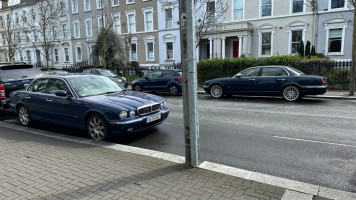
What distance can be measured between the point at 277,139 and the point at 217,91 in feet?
24.1

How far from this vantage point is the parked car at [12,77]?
9125 millimetres

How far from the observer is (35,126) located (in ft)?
26.8

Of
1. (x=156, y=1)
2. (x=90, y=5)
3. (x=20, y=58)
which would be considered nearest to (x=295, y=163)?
(x=156, y=1)

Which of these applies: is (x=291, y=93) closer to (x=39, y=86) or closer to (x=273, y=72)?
(x=273, y=72)

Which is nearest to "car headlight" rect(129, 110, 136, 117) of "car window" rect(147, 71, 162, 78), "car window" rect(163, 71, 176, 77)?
→ "car window" rect(163, 71, 176, 77)

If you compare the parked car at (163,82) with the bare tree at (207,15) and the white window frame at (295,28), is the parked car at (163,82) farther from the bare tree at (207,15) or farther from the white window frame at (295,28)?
the white window frame at (295,28)

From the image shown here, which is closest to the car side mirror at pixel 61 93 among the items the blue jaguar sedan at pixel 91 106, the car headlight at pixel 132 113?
the blue jaguar sedan at pixel 91 106

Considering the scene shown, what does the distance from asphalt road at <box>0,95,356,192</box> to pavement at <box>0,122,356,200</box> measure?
61 centimetres

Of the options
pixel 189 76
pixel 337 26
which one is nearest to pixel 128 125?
pixel 189 76

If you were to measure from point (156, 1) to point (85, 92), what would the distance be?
83.9ft

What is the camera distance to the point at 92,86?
Result: 7.18 m

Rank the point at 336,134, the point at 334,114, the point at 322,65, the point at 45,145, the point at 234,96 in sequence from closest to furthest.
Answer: the point at 45,145, the point at 336,134, the point at 334,114, the point at 234,96, the point at 322,65

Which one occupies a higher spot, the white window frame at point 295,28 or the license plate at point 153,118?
the white window frame at point 295,28

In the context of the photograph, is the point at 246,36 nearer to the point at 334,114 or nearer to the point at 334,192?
the point at 334,114
